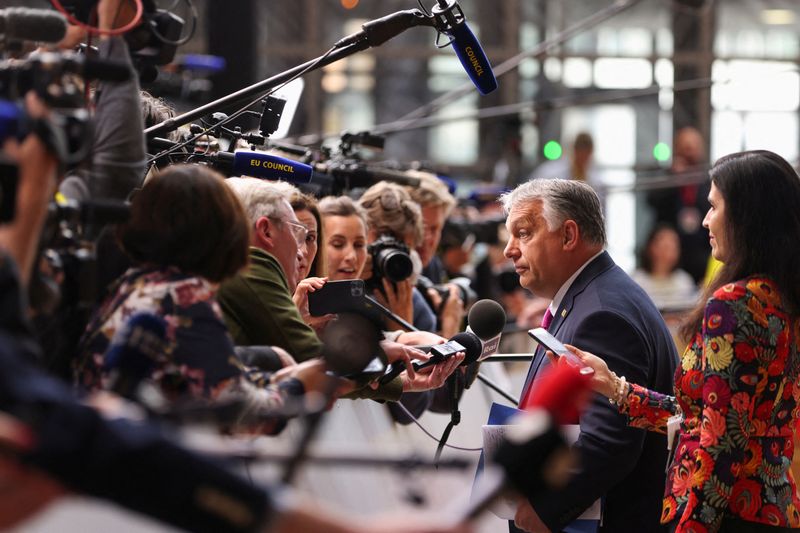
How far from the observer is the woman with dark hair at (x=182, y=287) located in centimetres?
173

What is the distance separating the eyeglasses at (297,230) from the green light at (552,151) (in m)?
7.25

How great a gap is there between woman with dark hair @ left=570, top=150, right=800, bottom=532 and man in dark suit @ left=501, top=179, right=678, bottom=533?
0.12 meters

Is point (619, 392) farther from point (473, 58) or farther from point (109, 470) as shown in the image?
point (109, 470)

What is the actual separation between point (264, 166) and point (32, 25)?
668 mm

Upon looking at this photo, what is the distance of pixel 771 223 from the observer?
102 inches

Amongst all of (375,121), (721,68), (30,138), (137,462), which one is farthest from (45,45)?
(721,68)

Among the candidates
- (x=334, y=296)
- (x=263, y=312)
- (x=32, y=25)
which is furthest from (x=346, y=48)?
(x=32, y=25)

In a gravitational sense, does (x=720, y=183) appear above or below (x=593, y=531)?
above

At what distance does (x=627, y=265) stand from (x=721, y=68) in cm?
191

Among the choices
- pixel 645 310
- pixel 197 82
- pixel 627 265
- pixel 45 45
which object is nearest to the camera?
pixel 45 45

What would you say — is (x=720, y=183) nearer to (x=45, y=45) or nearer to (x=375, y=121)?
(x=45, y=45)

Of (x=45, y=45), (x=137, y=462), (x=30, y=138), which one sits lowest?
(x=137, y=462)

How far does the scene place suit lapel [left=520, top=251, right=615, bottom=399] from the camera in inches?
113

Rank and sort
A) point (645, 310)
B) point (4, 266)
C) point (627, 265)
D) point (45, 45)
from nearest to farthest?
point (4, 266) < point (45, 45) < point (645, 310) < point (627, 265)
